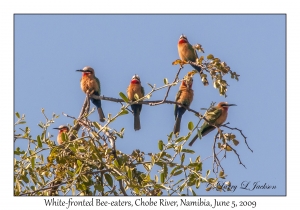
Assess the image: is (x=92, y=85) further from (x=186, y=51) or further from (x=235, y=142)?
(x=235, y=142)

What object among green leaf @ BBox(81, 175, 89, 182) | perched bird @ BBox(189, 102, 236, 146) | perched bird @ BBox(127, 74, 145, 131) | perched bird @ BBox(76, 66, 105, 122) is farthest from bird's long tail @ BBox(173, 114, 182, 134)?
green leaf @ BBox(81, 175, 89, 182)

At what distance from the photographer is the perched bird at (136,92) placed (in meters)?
7.37

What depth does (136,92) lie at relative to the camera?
752cm

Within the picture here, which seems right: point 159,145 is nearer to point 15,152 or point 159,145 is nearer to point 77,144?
point 77,144

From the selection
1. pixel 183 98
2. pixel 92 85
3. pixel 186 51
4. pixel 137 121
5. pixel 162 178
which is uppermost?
pixel 186 51

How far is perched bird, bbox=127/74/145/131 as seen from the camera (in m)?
7.37

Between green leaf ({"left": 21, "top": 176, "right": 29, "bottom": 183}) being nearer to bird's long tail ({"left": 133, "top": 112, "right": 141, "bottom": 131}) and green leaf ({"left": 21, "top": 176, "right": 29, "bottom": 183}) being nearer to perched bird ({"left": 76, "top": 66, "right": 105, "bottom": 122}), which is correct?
perched bird ({"left": 76, "top": 66, "right": 105, "bottom": 122})

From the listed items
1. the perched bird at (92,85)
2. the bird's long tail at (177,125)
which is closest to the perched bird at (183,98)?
the bird's long tail at (177,125)

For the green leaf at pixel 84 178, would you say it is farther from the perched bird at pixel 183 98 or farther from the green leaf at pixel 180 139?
the perched bird at pixel 183 98

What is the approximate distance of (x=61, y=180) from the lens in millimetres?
4613

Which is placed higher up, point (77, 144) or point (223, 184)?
point (77, 144)

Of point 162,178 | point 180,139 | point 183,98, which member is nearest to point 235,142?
point 180,139
